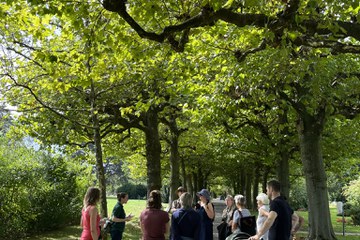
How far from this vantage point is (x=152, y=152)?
17.2 m

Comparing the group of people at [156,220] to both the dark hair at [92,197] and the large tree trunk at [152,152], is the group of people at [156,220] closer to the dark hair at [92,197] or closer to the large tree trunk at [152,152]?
the dark hair at [92,197]

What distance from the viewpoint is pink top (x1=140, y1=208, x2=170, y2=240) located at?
7.25m

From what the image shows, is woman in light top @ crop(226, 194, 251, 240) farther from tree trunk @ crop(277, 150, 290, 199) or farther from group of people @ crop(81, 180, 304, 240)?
tree trunk @ crop(277, 150, 290, 199)

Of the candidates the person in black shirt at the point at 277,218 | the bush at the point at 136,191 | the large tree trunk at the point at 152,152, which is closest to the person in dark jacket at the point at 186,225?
the person in black shirt at the point at 277,218

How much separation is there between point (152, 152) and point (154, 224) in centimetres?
1003

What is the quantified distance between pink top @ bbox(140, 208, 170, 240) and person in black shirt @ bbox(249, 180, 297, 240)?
1596 mm

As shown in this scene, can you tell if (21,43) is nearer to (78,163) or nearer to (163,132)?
(78,163)

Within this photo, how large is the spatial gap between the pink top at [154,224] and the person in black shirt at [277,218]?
160 centimetres

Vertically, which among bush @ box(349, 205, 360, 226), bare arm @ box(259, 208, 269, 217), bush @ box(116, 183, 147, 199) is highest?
bush @ box(116, 183, 147, 199)

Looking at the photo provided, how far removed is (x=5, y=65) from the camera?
1132 cm

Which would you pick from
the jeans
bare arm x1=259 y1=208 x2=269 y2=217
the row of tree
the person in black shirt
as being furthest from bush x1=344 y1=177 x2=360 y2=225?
the person in black shirt

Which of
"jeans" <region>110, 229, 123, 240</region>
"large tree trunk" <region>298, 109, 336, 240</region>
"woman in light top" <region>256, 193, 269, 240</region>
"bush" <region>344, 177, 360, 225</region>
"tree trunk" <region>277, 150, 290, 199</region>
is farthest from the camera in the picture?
"bush" <region>344, 177, 360, 225</region>

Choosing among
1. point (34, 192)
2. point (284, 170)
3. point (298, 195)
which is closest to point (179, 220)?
point (34, 192)

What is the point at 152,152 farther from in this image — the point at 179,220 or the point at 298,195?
the point at 298,195
